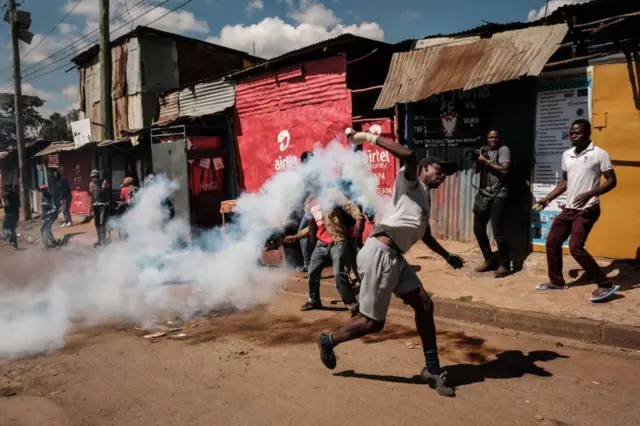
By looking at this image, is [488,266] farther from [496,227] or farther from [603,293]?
[603,293]

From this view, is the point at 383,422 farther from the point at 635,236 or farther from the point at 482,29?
the point at 482,29

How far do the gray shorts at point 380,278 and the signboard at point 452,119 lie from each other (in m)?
4.64

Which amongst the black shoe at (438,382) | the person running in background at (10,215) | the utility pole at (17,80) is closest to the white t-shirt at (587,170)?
the black shoe at (438,382)

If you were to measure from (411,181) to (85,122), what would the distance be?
18.8 meters

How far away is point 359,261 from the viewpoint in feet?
12.6

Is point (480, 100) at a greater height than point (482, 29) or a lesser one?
lesser

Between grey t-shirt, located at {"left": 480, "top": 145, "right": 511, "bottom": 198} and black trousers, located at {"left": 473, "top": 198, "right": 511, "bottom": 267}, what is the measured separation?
0.09m

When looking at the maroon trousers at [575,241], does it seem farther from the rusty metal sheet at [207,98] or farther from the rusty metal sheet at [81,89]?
the rusty metal sheet at [81,89]

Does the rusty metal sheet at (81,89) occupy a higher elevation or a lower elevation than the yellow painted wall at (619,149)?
higher

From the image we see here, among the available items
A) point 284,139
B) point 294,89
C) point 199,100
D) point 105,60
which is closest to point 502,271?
Result: point 284,139

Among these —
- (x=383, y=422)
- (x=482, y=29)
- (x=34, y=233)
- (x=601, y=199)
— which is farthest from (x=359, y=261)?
(x=34, y=233)

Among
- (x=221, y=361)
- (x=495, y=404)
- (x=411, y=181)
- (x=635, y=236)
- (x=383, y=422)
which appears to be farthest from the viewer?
(x=635, y=236)

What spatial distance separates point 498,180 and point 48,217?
12.3m

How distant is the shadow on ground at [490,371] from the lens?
12.7 ft
